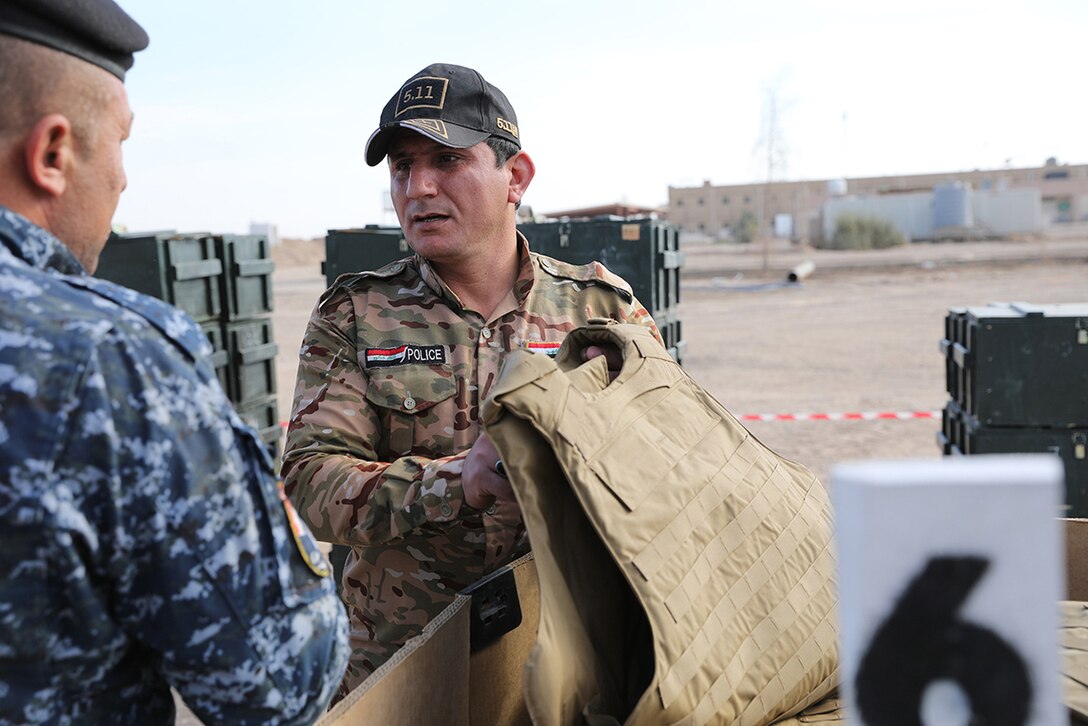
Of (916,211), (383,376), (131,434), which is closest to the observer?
(131,434)

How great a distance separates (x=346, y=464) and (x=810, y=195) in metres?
59.6

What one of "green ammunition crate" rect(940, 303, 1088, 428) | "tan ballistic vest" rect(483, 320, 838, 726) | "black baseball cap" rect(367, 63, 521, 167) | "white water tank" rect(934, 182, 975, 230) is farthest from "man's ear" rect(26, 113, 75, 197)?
"white water tank" rect(934, 182, 975, 230)

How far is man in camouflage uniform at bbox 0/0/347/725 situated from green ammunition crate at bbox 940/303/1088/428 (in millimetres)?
4414

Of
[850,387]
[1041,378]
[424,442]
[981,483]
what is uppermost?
[981,483]

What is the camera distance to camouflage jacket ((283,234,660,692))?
78.7 inches

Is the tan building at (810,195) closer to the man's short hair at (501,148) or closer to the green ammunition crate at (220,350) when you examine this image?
the green ammunition crate at (220,350)

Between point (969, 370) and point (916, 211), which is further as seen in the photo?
point (916, 211)

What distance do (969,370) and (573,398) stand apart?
155 inches

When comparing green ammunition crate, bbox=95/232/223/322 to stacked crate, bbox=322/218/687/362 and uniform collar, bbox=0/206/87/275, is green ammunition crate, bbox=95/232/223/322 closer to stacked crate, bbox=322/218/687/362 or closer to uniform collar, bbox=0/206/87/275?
Answer: stacked crate, bbox=322/218/687/362

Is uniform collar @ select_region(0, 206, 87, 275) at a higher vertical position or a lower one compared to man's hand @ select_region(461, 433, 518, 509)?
higher

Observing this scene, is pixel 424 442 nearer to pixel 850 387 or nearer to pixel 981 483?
pixel 981 483

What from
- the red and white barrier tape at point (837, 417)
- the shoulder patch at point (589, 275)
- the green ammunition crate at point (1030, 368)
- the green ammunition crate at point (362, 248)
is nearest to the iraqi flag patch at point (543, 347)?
the shoulder patch at point (589, 275)

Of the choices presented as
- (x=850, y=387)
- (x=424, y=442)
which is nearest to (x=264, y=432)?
(x=424, y=442)

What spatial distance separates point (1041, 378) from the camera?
16.1ft
